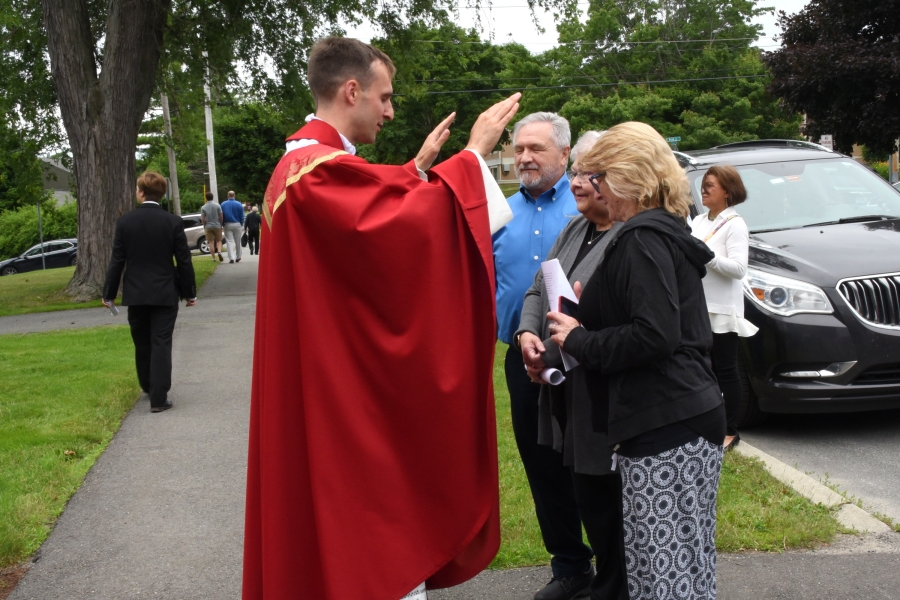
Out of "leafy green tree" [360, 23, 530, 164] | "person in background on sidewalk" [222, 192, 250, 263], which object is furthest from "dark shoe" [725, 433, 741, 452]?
"leafy green tree" [360, 23, 530, 164]

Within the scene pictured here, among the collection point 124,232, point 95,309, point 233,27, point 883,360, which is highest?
point 233,27

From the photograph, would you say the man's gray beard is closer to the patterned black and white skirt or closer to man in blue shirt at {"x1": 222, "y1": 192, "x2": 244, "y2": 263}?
the patterned black and white skirt

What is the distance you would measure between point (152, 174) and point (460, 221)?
5.62 meters

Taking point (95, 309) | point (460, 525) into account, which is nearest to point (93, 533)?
point (460, 525)

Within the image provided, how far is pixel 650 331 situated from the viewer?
281 centimetres

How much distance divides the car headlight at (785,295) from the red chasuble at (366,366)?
361 centimetres

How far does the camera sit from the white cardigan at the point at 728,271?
580 centimetres

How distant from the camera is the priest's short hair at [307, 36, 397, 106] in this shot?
3414 mm

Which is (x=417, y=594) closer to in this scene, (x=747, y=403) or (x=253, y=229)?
(x=747, y=403)

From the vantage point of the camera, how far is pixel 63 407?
8078 millimetres

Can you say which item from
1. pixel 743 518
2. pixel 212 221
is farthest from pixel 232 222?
pixel 743 518

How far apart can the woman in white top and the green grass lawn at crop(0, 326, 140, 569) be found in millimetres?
4035

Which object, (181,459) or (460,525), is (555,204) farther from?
(181,459)

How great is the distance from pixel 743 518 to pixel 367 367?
98.6 inches
